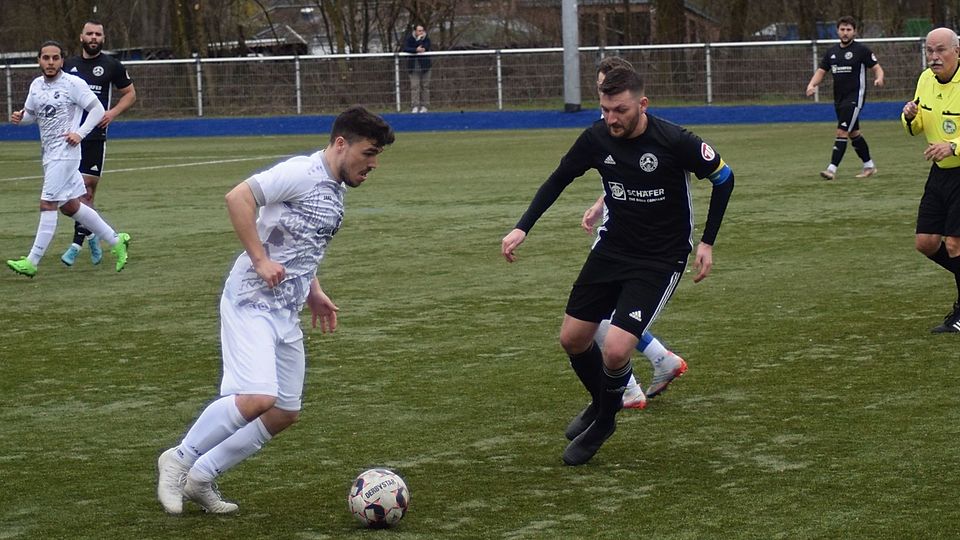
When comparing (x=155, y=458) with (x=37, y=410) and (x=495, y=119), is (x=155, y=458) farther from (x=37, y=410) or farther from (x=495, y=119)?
(x=495, y=119)

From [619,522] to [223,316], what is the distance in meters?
1.67

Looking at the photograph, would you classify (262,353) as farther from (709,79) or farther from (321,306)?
(709,79)

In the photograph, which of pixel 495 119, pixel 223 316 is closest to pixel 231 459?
pixel 223 316

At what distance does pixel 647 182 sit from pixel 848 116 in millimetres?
12988

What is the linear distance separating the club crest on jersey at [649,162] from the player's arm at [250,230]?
1.81 metres

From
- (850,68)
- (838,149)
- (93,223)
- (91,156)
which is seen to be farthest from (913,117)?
(850,68)

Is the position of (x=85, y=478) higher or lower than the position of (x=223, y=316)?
lower

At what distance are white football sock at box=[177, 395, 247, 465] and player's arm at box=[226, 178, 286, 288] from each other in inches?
19.3

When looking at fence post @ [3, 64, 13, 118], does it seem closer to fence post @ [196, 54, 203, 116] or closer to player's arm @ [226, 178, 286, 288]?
fence post @ [196, 54, 203, 116]

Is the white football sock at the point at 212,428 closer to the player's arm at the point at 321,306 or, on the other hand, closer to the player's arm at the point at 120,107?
the player's arm at the point at 321,306

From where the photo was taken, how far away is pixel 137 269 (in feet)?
42.4

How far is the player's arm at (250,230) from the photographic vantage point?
533cm

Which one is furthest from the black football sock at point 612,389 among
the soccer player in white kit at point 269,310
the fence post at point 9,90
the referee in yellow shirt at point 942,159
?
the fence post at point 9,90

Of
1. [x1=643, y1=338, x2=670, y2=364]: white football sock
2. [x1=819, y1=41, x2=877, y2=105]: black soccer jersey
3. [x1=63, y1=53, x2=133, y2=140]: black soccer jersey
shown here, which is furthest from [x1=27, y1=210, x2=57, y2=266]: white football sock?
[x1=819, y1=41, x2=877, y2=105]: black soccer jersey
